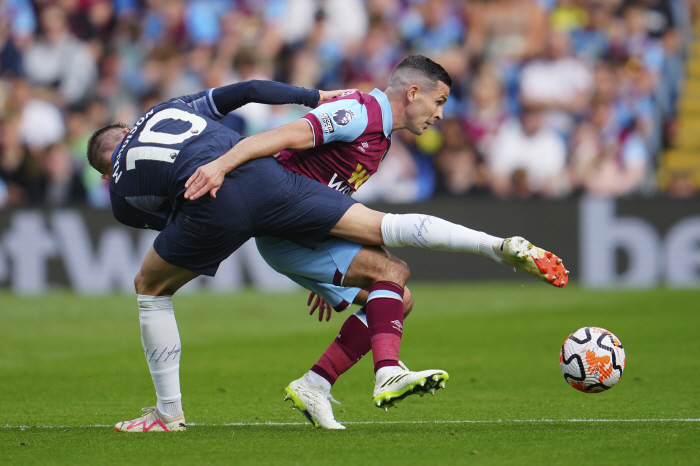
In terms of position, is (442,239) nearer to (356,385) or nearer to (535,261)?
(535,261)

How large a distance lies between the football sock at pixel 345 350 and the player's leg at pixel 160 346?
730mm

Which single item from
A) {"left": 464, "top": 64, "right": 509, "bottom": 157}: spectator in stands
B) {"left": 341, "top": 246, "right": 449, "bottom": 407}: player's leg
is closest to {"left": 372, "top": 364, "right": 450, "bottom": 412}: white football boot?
{"left": 341, "top": 246, "right": 449, "bottom": 407}: player's leg

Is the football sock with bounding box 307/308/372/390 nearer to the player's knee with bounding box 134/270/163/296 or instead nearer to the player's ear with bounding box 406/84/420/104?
the player's knee with bounding box 134/270/163/296

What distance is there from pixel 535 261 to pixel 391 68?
1169 centimetres

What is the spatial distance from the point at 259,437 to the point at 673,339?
5.42 m

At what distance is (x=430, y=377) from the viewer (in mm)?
4312

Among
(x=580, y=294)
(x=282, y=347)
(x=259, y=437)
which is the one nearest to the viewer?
(x=259, y=437)

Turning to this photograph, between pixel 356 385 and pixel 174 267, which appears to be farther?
pixel 356 385

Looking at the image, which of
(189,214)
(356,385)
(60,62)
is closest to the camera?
(189,214)

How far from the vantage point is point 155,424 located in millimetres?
4969

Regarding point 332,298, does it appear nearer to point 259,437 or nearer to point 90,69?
point 259,437

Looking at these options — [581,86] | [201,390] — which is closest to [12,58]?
[581,86]

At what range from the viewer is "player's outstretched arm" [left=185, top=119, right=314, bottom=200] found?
15.0 ft

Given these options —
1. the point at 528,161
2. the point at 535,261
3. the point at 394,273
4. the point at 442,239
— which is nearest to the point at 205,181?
the point at 394,273
